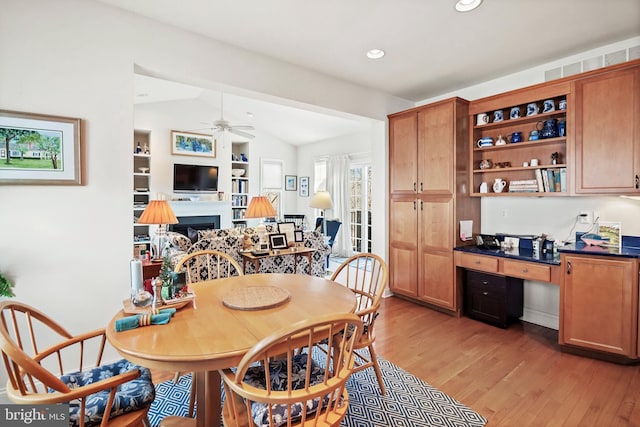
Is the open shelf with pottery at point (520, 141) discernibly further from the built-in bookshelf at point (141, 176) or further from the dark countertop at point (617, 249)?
the built-in bookshelf at point (141, 176)

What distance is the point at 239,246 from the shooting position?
144 inches

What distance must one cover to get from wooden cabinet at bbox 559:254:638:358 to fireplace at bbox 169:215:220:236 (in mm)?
6052

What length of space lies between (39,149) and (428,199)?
11.5ft

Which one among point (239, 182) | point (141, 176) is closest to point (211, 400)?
point (141, 176)

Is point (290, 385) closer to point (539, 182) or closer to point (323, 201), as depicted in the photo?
point (539, 182)

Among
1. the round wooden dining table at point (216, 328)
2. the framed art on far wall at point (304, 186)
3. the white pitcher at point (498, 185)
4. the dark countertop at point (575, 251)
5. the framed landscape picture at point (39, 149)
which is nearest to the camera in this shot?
the round wooden dining table at point (216, 328)

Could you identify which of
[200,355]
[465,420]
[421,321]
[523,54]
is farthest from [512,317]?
[200,355]

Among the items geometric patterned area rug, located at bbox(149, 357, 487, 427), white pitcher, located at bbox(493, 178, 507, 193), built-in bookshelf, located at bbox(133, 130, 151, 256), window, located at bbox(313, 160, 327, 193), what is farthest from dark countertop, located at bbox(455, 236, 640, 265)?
built-in bookshelf, located at bbox(133, 130, 151, 256)

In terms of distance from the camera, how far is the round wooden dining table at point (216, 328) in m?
1.19

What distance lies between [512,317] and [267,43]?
11.9 feet

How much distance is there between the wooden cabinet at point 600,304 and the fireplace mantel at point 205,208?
6.05 metres

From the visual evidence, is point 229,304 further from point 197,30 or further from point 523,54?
point 523,54

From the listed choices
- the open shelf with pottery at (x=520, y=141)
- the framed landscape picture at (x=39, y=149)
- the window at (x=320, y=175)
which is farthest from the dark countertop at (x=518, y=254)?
the window at (x=320, y=175)

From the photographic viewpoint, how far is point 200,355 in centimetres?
118
